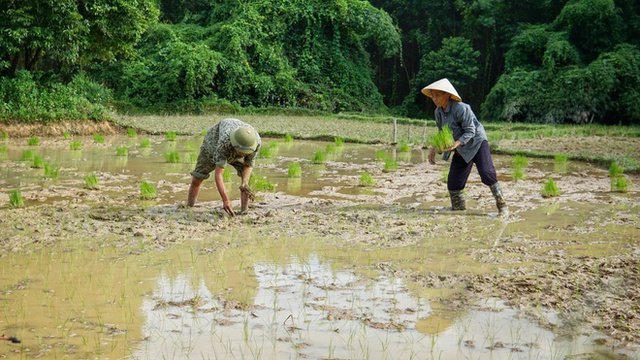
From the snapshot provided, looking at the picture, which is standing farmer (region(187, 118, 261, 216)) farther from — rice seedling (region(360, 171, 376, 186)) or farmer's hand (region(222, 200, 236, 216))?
rice seedling (region(360, 171, 376, 186))

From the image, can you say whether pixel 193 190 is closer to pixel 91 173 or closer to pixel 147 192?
pixel 147 192

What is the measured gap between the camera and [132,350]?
10.6 ft

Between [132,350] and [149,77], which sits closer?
[132,350]

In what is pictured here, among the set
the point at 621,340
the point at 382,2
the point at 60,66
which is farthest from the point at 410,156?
the point at 382,2

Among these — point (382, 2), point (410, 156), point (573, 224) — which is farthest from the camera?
point (382, 2)

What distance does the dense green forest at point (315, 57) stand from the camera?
14.9 meters

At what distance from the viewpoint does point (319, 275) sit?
14.8 feet

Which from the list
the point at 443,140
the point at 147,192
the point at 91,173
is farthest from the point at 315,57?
the point at 443,140

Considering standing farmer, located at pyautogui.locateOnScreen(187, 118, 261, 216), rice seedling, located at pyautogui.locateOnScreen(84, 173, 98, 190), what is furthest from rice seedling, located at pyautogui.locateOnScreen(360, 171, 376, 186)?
rice seedling, located at pyautogui.locateOnScreen(84, 173, 98, 190)

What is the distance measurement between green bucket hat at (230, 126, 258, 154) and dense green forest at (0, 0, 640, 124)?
8.91 m

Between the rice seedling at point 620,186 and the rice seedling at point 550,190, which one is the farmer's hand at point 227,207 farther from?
the rice seedling at point 620,186

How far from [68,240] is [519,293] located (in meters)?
3.22

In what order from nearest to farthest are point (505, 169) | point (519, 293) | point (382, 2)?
point (519, 293), point (505, 169), point (382, 2)

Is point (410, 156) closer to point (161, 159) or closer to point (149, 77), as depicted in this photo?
point (161, 159)
